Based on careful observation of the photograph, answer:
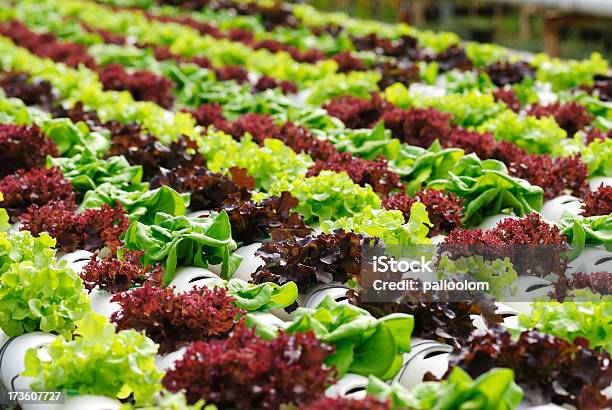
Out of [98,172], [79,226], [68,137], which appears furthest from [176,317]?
[68,137]

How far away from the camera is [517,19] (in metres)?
13.4

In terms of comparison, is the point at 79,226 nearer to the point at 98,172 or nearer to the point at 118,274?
the point at 118,274

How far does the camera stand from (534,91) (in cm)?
652

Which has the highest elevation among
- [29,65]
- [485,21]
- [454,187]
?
[454,187]

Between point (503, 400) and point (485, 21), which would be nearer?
point (503, 400)

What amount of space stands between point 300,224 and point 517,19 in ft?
34.1

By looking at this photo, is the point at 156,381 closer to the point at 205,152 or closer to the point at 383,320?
the point at 383,320

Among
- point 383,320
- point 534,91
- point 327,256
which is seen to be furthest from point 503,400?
point 534,91

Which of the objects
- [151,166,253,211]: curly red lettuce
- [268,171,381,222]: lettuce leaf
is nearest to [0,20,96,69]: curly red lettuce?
[151,166,253,211]: curly red lettuce

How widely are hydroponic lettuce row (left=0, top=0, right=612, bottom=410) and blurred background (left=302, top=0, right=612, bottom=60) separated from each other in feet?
10.8

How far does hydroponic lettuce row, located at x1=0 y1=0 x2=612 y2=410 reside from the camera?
2654mm

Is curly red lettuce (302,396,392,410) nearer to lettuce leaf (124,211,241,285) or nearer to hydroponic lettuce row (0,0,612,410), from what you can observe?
hydroponic lettuce row (0,0,612,410)

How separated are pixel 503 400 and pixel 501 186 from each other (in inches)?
77.5

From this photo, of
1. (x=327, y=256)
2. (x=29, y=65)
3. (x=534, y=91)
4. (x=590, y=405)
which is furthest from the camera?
(x=29, y=65)
